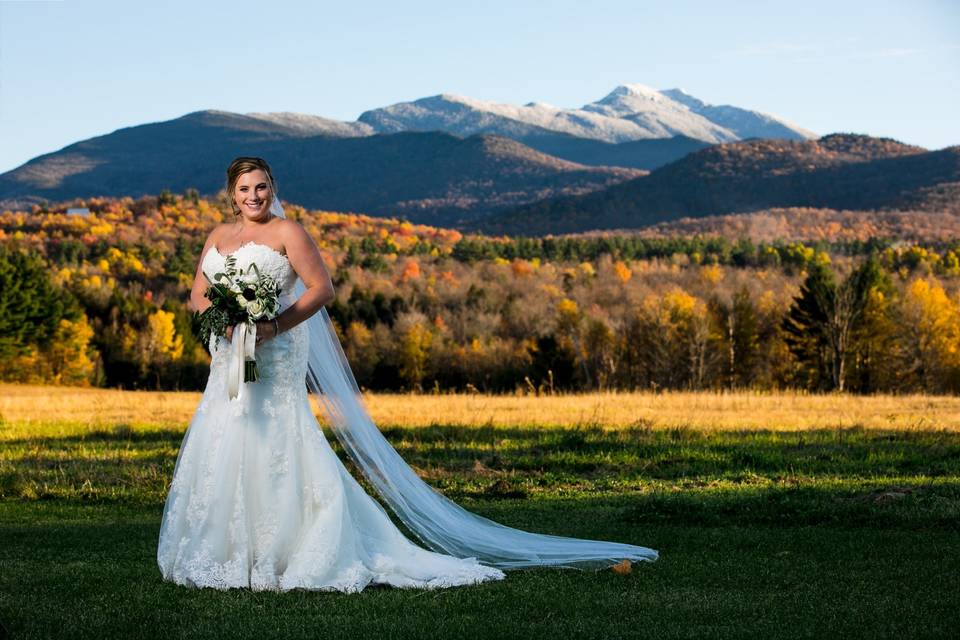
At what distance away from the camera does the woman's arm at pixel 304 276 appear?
27.9 feet

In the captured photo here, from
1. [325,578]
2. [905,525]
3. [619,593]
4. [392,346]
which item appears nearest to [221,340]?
[325,578]

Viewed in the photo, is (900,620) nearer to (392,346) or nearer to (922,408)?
(922,408)

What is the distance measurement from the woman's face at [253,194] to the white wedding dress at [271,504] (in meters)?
0.30

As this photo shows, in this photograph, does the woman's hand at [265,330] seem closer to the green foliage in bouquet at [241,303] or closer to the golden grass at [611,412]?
the green foliage in bouquet at [241,303]

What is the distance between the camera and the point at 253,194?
28.3 ft

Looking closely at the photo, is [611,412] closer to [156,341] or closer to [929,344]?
[929,344]

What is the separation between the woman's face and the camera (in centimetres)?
864

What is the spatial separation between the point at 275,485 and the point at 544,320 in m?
108

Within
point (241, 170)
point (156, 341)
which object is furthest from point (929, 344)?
point (241, 170)

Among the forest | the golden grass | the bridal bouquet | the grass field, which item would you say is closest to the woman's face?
the bridal bouquet

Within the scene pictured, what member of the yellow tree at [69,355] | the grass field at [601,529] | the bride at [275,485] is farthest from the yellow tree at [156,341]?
the bride at [275,485]

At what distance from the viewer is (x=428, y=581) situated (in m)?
8.25

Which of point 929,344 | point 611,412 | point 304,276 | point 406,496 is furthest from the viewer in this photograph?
point 929,344

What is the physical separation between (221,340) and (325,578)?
1.92 m
